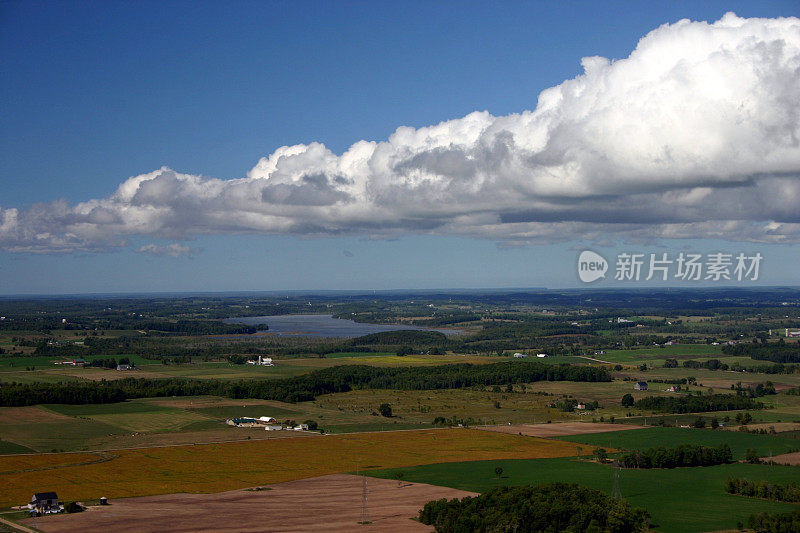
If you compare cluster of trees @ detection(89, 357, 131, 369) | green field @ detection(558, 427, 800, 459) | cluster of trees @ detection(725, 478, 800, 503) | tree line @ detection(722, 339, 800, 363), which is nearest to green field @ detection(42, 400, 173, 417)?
cluster of trees @ detection(89, 357, 131, 369)

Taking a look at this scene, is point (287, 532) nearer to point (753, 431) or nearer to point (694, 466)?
point (694, 466)

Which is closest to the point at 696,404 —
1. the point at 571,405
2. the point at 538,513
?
the point at 571,405

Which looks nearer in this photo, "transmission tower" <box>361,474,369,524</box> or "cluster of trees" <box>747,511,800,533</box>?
"cluster of trees" <box>747,511,800,533</box>

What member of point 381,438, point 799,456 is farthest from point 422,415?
point 799,456

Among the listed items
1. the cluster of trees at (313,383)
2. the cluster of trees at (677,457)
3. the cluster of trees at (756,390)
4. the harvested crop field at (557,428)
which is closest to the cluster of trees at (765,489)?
the cluster of trees at (677,457)

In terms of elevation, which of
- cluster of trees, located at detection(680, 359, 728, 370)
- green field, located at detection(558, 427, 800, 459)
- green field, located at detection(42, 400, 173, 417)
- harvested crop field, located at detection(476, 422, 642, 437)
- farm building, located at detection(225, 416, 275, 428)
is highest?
cluster of trees, located at detection(680, 359, 728, 370)

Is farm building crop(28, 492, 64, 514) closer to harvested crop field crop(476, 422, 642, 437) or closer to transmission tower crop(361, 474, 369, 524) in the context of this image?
transmission tower crop(361, 474, 369, 524)
